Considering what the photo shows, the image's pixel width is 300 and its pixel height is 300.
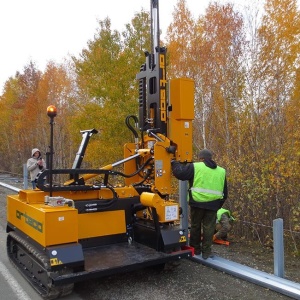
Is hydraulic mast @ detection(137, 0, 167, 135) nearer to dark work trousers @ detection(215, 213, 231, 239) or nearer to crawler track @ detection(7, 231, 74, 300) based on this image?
dark work trousers @ detection(215, 213, 231, 239)

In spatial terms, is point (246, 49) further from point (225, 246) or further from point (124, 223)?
point (124, 223)

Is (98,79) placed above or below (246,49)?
below

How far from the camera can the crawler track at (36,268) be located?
168 inches

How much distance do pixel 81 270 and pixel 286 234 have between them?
165 inches

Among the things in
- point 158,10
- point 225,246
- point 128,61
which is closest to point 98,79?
point 128,61

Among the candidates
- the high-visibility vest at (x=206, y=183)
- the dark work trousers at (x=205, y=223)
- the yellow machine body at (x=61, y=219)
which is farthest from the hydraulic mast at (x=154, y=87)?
the dark work trousers at (x=205, y=223)

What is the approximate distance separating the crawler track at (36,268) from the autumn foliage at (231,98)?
3.92m

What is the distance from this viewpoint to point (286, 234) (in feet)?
22.0

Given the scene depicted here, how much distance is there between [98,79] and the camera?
49.3ft

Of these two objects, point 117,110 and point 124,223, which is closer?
point 124,223

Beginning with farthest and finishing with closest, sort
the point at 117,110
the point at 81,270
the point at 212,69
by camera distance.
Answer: the point at 212,69, the point at 117,110, the point at 81,270

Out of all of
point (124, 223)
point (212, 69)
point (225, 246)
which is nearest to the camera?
point (124, 223)

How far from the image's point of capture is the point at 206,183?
548 cm

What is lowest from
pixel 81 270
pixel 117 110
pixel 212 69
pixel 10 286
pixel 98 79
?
pixel 10 286
